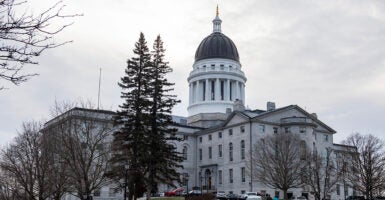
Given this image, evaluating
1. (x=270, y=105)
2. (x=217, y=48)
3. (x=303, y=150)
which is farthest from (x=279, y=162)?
(x=217, y=48)

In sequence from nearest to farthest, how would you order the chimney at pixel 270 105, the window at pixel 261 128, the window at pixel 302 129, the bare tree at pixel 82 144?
the bare tree at pixel 82 144
the window at pixel 302 129
the window at pixel 261 128
the chimney at pixel 270 105

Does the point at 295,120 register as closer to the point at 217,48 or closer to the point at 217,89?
the point at 217,89

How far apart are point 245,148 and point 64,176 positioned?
1662 inches

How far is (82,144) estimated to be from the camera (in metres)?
50.0

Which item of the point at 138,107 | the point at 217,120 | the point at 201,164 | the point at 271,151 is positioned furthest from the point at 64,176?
the point at 217,120

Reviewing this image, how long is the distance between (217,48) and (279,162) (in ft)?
147

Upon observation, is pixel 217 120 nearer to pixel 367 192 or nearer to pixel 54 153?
pixel 367 192

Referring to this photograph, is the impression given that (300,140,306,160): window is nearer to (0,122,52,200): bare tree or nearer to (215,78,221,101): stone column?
(215,78,221,101): stone column

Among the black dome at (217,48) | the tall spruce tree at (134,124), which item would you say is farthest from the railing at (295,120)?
the tall spruce tree at (134,124)

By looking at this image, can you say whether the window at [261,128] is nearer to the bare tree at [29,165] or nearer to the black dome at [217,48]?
the black dome at [217,48]

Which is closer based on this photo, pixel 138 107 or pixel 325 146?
pixel 138 107

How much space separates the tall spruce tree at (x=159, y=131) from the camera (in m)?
55.1

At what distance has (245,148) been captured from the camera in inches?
3337

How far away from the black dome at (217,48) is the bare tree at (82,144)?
57025 mm
